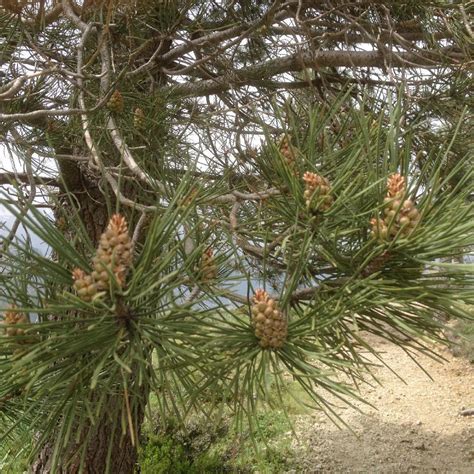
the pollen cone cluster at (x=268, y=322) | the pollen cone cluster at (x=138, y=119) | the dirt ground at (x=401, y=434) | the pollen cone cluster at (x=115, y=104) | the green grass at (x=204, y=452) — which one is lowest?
the dirt ground at (x=401, y=434)

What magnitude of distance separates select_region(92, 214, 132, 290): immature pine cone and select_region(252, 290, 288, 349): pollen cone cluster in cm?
12

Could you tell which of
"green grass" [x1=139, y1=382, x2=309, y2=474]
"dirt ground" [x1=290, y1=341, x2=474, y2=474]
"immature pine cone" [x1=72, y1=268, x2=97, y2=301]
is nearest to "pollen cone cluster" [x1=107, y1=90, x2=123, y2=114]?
"immature pine cone" [x1=72, y1=268, x2=97, y2=301]

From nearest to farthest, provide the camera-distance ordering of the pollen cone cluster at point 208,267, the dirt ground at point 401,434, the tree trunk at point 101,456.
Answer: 1. the pollen cone cluster at point 208,267
2. the tree trunk at point 101,456
3. the dirt ground at point 401,434

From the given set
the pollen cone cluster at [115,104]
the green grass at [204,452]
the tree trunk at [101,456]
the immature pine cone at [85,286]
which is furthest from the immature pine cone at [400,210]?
the green grass at [204,452]

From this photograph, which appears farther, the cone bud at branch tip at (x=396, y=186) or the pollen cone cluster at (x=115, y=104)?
the pollen cone cluster at (x=115, y=104)

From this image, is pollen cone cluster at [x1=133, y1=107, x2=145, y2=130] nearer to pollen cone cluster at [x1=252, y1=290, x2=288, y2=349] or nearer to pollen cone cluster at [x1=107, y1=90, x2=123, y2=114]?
pollen cone cluster at [x1=107, y1=90, x2=123, y2=114]

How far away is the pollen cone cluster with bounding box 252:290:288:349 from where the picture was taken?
46 cm

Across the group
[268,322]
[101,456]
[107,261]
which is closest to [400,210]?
[268,322]

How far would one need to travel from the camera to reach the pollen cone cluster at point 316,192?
50 cm

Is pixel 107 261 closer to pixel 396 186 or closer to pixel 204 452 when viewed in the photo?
pixel 396 186

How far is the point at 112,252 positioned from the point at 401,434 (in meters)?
3.15

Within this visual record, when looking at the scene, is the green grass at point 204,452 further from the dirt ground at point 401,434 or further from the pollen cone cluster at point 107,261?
the pollen cone cluster at point 107,261

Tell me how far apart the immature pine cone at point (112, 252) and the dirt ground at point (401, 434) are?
2.05m

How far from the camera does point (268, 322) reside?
461 mm
